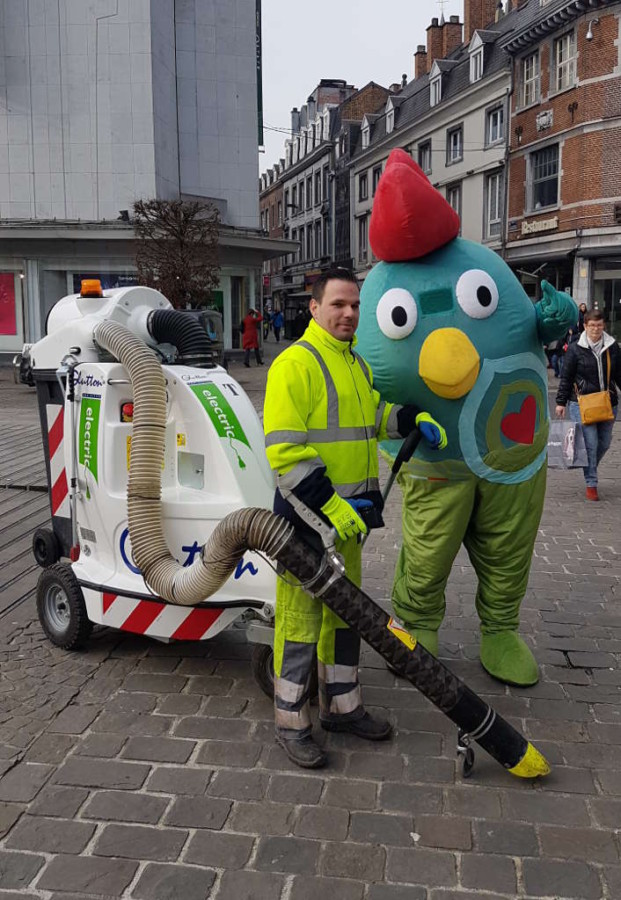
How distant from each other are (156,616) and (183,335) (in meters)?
1.40

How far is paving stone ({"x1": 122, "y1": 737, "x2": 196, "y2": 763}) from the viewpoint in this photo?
324cm

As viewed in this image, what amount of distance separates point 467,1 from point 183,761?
34.5 metres

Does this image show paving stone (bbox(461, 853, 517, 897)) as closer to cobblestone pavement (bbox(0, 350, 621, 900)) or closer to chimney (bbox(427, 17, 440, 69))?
cobblestone pavement (bbox(0, 350, 621, 900))

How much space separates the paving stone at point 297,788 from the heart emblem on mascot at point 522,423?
1643 mm

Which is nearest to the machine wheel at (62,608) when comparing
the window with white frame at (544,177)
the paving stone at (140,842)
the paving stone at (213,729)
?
the paving stone at (213,729)

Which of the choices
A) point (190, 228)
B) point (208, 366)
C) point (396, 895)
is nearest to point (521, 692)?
point (396, 895)

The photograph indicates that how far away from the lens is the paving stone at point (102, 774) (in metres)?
3.05

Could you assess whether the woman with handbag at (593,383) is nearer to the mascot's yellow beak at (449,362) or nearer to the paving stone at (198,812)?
the mascot's yellow beak at (449,362)

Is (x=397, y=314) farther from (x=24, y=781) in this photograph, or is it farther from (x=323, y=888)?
(x=24, y=781)

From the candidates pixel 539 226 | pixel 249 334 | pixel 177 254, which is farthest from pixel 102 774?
pixel 539 226

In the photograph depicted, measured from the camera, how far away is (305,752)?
319 cm

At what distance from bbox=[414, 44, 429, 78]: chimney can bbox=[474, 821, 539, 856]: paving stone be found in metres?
39.5

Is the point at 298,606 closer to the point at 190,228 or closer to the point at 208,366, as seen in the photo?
the point at 208,366

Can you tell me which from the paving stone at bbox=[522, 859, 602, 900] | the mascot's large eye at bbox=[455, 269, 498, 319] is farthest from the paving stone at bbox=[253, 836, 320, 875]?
the mascot's large eye at bbox=[455, 269, 498, 319]
